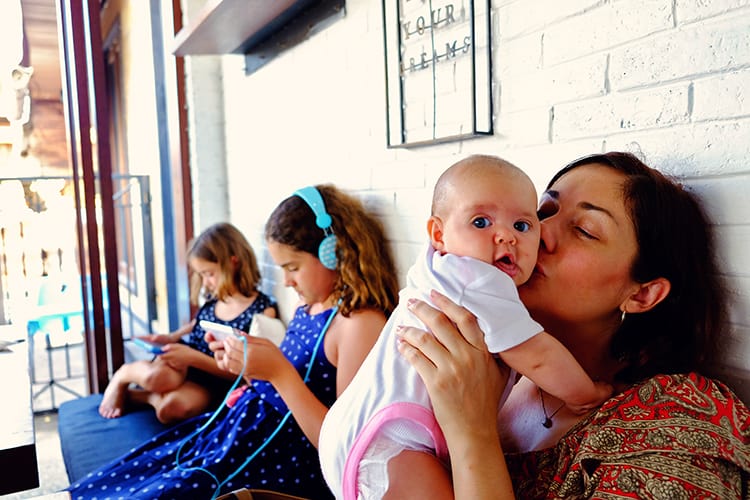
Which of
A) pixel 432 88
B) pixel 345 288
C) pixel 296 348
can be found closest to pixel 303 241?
pixel 345 288

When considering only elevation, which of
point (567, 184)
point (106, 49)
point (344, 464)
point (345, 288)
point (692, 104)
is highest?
point (106, 49)

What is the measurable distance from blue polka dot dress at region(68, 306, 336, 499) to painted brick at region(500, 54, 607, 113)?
85cm

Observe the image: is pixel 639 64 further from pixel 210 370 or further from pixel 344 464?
pixel 210 370

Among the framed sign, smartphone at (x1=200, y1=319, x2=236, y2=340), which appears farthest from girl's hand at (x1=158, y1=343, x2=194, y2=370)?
the framed sign

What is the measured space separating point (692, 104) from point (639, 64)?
0.13 m

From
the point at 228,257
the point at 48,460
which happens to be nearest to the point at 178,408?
the point at 228,257

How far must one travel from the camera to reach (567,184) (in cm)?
106

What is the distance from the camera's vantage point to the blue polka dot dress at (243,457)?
1.67 m

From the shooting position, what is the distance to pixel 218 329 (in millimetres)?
1746

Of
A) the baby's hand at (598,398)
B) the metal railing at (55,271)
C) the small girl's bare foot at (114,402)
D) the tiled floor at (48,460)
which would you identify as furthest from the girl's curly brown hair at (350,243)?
the tiled floor at (48,460)

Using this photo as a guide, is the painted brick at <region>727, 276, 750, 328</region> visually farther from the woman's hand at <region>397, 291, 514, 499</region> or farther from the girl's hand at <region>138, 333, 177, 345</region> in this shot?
the girl's hand at <region>138, 333, 177, 345</region>

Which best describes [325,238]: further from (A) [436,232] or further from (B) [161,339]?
(B) [161,339]

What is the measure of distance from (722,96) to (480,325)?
522 mm

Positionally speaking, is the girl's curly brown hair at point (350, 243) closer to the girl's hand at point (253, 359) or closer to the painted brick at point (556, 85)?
the girl's hand at point (253, 359)
